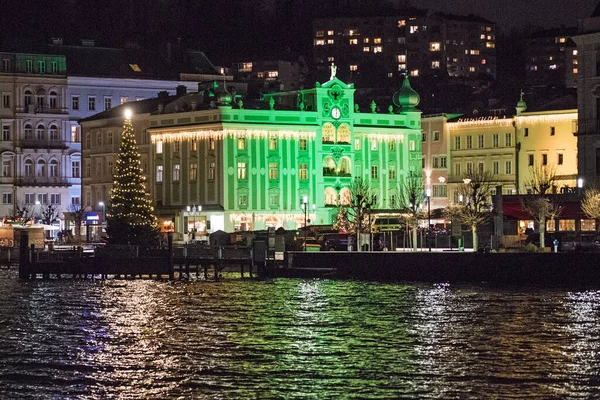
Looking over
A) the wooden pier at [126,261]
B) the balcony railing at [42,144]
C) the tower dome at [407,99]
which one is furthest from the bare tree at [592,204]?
the balcony railing at [42,144]

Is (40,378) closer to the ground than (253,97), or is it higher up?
closer to the ground

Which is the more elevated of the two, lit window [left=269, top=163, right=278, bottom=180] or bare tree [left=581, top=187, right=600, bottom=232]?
lit window [left=269, top=163, right=278, bottom=180]

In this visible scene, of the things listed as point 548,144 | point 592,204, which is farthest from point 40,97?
point 592,204

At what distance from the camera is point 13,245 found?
105938 mm

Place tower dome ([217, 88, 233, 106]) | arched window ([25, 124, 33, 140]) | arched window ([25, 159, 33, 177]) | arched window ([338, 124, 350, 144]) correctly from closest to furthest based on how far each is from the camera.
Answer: tower dome ([217, 88, 233, 106])
arched window ([338, 124, 350, 144])
arched window ([25, 124, 33, 140])
arched window ([25, 159, 33, 177])

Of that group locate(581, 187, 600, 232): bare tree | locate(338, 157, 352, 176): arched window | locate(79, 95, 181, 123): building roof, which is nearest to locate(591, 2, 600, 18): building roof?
locate(581, 187, 600, 232): bare tree

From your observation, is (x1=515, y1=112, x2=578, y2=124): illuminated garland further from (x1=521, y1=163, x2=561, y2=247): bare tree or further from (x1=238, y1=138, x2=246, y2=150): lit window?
(x1=238, y1=138, x2=246, y2=150): lit window

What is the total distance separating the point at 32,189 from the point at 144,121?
47.6ft

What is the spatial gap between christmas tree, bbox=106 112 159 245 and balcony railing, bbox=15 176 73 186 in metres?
39.5

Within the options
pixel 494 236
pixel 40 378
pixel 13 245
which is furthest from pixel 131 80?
pixel 40 378

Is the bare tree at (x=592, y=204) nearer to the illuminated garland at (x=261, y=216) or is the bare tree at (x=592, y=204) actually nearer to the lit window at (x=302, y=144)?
the illuminated garland at (x=261, y=216)

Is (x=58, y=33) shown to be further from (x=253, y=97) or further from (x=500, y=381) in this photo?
(x=500, y=381)

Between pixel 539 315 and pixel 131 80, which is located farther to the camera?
pixel 131 80

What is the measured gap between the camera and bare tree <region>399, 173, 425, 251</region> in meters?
93.3
